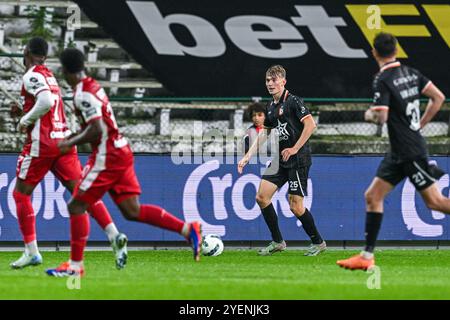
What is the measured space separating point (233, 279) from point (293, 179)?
3.95 metres

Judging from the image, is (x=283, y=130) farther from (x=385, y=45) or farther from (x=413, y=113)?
(x=385, y=45)

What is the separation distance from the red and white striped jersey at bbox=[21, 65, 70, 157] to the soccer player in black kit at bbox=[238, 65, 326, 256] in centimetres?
319

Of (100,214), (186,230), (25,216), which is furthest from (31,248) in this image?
(186,230)

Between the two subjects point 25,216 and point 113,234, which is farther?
point 25,216

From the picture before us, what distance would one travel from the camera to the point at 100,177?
→ 10.4 metres

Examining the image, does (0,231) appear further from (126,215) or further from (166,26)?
(166,26)

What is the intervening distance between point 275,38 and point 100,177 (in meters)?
11.3

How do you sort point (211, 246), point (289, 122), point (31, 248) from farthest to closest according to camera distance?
point (289, 122), point (211, 246), point (31, 248)

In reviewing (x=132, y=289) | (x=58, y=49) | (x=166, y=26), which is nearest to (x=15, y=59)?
(x=58, y=49)

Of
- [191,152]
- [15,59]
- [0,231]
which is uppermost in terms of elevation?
[15,59]

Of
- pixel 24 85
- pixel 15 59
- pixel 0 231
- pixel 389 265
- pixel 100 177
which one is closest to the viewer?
pixel 100 177

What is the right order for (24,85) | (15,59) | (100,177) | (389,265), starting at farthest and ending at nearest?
(15,59), (389,265), (24,85), (100,177)

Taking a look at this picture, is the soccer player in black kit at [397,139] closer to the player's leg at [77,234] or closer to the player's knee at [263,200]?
the player's leg at [77,234]

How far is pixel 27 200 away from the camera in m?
11.9
